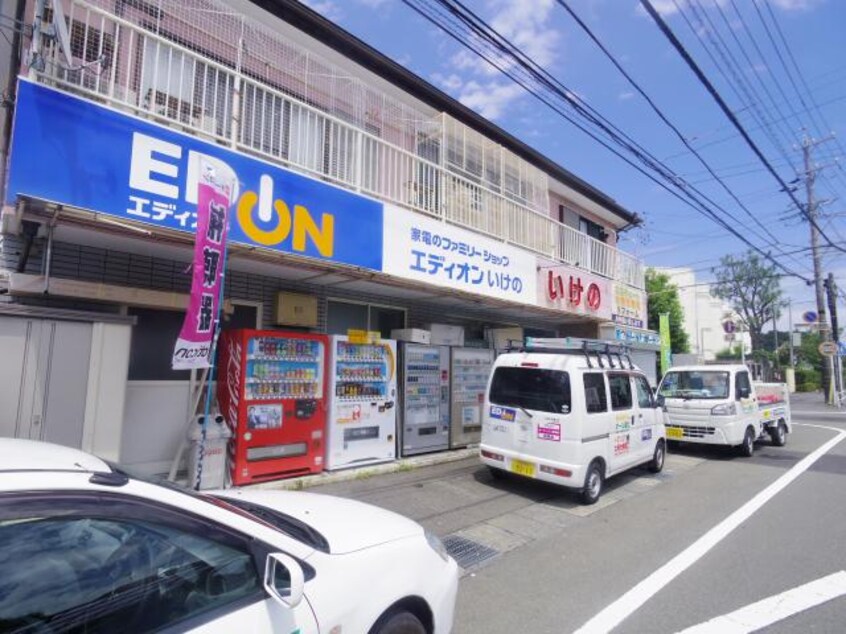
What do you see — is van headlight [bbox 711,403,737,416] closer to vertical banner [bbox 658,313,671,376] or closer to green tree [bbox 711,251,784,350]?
vertical banner [bbox 658,313,671,376]

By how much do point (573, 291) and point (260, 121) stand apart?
25.8 feet

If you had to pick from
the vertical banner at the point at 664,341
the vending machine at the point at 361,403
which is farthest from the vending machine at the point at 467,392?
the vertical banner at the point at 664,341

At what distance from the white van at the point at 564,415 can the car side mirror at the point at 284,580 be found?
5.35 metres

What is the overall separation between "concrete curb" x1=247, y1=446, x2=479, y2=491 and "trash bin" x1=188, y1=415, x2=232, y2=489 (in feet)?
1.45

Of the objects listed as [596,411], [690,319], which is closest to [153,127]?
[596,411]

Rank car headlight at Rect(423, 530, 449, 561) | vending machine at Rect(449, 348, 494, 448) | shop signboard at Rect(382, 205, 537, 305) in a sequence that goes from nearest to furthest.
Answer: car headlight at Rect(423, 530, 449, 561) → shop signboard at Rect(382, 205, 537, 305) → vending machine at Rect(449, 348, 494, 448)

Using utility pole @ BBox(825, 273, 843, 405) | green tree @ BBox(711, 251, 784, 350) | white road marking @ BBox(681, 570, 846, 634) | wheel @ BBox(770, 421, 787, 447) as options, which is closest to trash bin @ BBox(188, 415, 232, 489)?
white road marking @ BBox(681, 570, 846, 634)

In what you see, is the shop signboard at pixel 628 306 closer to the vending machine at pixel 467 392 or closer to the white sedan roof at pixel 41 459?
the vending machine at pixel 467 392

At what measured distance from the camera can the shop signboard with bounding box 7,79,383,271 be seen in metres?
4.47

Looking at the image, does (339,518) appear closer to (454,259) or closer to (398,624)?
(398,624)

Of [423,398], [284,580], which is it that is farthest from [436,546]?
[423,398]

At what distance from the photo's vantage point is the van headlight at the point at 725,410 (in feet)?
34.6

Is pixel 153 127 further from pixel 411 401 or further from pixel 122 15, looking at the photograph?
pixel 411 401

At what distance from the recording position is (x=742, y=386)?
1118cm
